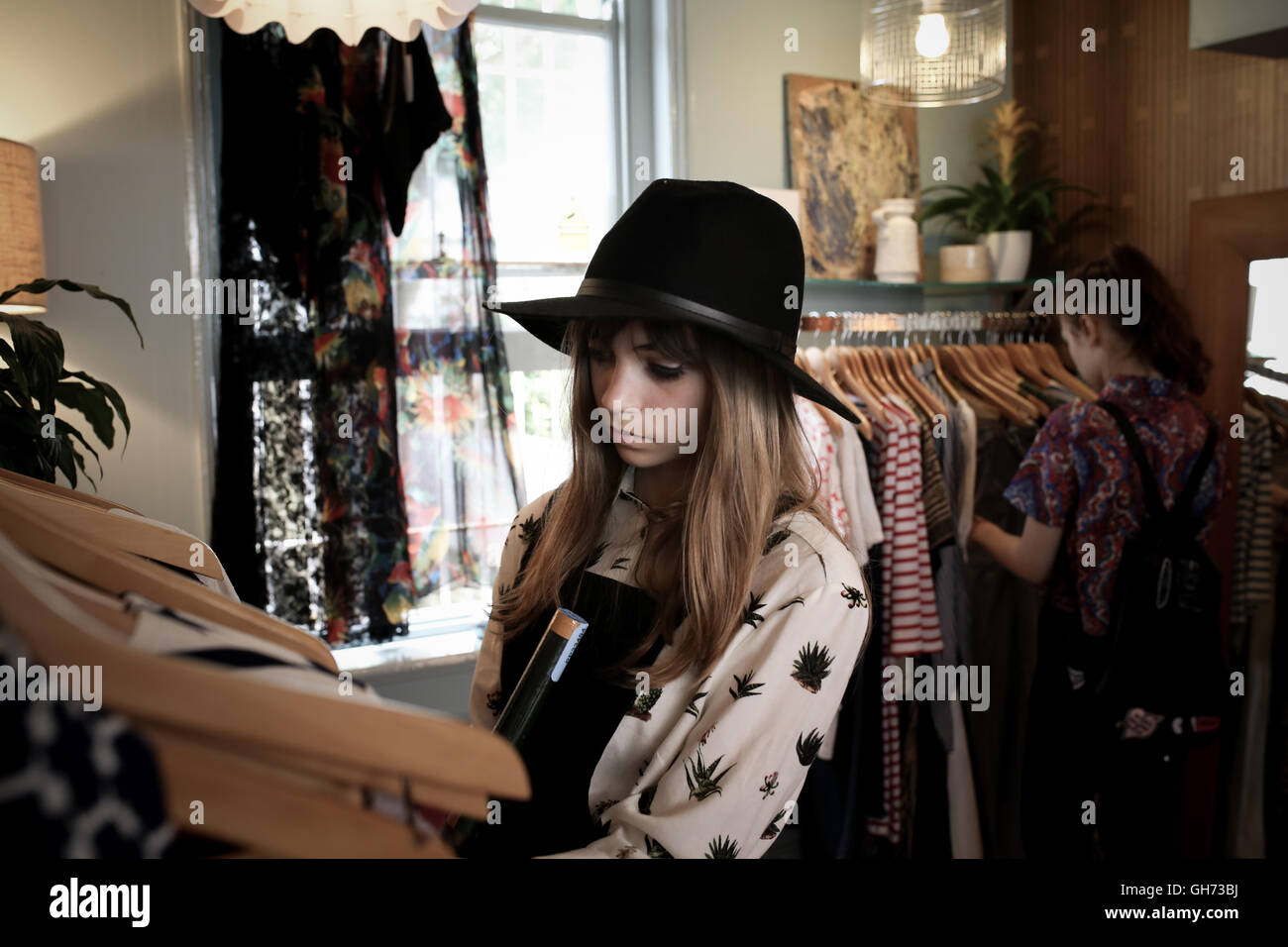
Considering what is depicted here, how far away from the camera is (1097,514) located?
2176 mm

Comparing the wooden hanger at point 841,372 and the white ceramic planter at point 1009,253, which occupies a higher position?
the white ceramic planter at point 1009,253

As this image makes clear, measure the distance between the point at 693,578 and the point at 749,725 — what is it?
19cm

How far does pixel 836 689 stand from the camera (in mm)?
1057

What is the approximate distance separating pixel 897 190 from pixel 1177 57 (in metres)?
0.96

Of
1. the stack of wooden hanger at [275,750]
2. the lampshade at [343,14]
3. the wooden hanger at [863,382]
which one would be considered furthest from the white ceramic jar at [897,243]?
the stack of wooden hanger at [275,750]

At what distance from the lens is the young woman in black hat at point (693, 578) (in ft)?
3.27

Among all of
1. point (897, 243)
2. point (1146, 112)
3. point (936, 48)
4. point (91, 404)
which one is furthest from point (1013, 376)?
point (91, 404)

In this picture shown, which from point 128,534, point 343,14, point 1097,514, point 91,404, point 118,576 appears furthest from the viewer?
point 1097,514

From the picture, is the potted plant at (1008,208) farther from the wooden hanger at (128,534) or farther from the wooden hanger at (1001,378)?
the wooden hanger at (128,534)

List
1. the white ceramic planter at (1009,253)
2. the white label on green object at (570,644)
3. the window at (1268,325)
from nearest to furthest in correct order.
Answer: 1. the white label on green object at (570,644)
2. the window at (1268,325)
3. the white ceramic planter at (1009,253)

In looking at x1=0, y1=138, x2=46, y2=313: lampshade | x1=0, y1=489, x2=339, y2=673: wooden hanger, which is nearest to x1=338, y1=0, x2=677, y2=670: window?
x1=0, y1=138, x2=46, y2=313: lampshade

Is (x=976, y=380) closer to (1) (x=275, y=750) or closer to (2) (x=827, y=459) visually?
(2) (x=827, y=459)

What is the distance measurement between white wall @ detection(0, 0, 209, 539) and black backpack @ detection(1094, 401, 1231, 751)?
2281 millimetres

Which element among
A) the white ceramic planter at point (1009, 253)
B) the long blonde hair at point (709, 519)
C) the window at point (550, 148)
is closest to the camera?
the long blonde hair at point (709, 519)
